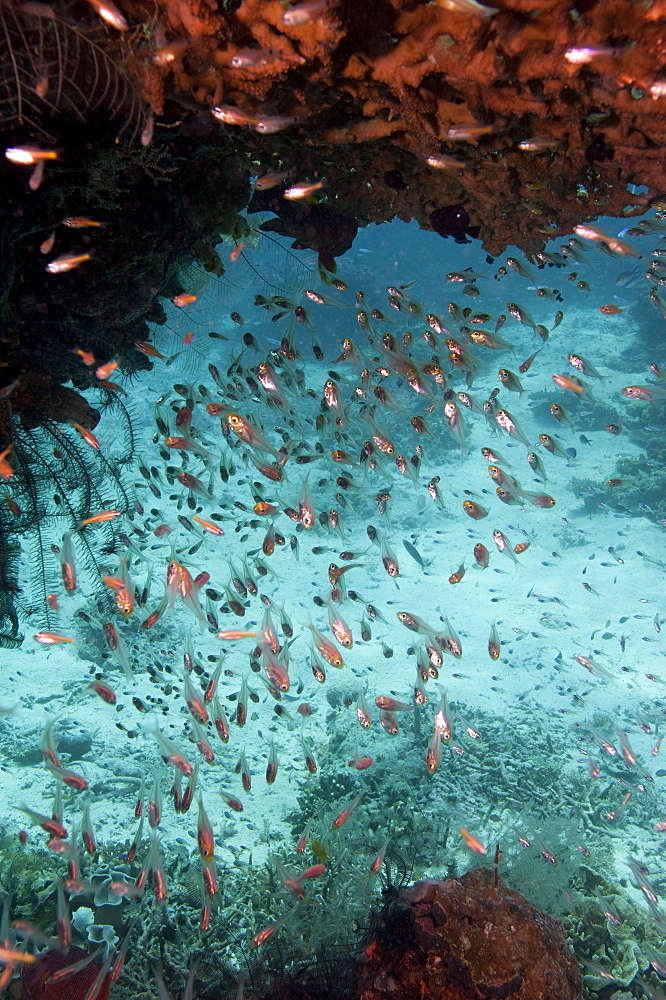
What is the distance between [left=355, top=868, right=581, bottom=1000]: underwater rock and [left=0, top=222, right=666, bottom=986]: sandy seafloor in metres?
2.23

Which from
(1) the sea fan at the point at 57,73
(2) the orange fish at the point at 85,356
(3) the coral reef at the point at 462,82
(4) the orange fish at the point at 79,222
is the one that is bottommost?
(2) the orange fish at the point at 85,356

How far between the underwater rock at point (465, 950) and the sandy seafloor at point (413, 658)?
7.30 feet

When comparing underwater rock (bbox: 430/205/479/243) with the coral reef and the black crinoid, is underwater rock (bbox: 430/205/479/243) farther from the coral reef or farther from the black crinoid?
the black crinoid

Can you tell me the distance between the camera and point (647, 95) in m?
2.91

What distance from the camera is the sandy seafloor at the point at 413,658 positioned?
7.43 meters

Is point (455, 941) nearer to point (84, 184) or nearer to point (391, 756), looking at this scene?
point (391, 756)

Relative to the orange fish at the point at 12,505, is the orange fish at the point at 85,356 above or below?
above

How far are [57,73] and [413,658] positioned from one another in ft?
35.0

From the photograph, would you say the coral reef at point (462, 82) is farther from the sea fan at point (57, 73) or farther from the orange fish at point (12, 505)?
the orange fish at point (12, 505)

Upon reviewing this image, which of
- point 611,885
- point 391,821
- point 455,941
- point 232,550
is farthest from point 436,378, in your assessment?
point 232,550

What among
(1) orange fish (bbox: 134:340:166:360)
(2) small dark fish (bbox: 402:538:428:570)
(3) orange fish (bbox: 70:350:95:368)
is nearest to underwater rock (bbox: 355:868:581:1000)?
(3) orange fish (bbox: 70:350:95:368)

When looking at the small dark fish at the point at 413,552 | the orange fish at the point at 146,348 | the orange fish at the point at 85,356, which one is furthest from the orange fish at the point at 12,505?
the small dark fish at the point at 413,552

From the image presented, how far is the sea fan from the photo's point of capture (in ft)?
10.1

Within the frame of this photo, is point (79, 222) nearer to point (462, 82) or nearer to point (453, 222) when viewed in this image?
point (462, 82)
